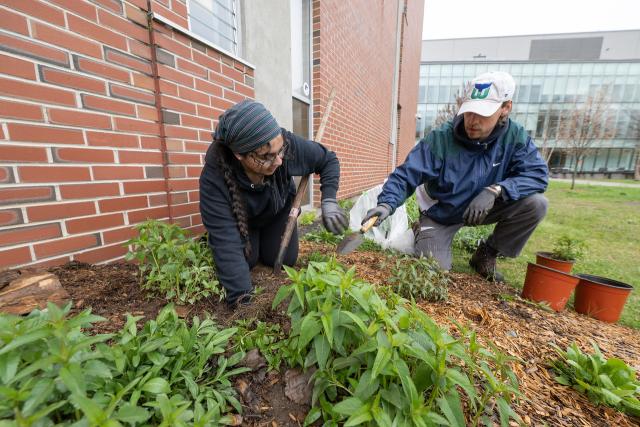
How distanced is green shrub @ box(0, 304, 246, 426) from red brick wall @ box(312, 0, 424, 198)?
3.86 m

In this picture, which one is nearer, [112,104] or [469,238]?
[112,104]

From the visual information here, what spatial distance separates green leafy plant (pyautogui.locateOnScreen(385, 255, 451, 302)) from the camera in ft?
6.39

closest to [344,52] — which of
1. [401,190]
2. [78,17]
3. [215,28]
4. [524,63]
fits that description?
Answer: [215,28]

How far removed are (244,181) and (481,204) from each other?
6.19 ft

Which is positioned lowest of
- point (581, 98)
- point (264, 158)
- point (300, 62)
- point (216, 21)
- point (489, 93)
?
point (264, 158)

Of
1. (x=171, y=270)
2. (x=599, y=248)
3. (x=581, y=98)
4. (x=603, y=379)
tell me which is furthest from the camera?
(x=581, y=98)

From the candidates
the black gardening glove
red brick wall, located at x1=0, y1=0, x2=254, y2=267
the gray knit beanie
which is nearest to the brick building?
red brick wall, located at x1=0, y1=0, x2=254, y2=267

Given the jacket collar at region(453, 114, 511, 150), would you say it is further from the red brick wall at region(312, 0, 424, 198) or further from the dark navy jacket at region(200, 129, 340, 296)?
the red brick wall at region(312, 0, 424, 198)

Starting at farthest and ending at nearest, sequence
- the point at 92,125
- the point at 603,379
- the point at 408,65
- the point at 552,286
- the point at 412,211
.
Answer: the point at 408,65
the point at 412,211
the point at 552,286
the point at 92,125
the point at 603,379

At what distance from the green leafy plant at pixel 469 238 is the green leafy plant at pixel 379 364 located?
8.68 feet

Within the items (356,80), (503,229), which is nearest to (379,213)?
(503,229)

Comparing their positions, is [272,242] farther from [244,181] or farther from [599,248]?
[599,248]

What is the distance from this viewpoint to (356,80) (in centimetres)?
592

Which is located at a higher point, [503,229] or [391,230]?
[503,229]
